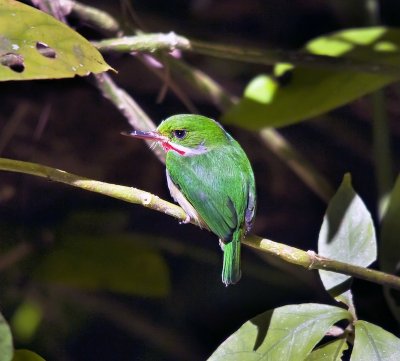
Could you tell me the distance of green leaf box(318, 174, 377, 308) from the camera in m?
1.22

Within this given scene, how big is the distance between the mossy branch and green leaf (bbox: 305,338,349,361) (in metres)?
0.12

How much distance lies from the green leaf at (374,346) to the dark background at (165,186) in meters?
0.64

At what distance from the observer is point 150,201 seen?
1.01 meters

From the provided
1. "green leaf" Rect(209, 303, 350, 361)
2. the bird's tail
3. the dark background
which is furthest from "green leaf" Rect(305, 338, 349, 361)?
the dark background

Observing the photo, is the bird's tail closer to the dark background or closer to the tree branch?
the tree branch

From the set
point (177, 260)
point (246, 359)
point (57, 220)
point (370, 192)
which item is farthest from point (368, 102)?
point (246, 359)

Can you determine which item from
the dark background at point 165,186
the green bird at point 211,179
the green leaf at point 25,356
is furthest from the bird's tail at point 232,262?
the dark background at point 165,186

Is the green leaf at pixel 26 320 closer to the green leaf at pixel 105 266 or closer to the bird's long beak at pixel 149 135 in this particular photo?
the green leaf at pixel 105 266

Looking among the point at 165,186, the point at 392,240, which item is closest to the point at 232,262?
the point at 392,240

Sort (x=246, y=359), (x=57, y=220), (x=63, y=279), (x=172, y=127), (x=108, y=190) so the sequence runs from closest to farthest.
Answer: (x=108, y=190), (x=246, y=359), (x=172, y=127), (x=63, y=279), (x=57, y=220)

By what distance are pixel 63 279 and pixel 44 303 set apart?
0.14 metres

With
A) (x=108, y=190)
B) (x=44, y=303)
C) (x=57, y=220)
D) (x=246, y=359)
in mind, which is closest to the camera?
(x=108, y=190)

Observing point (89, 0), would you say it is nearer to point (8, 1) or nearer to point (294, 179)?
point (294, 179)

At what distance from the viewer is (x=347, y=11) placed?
205 centimetres
